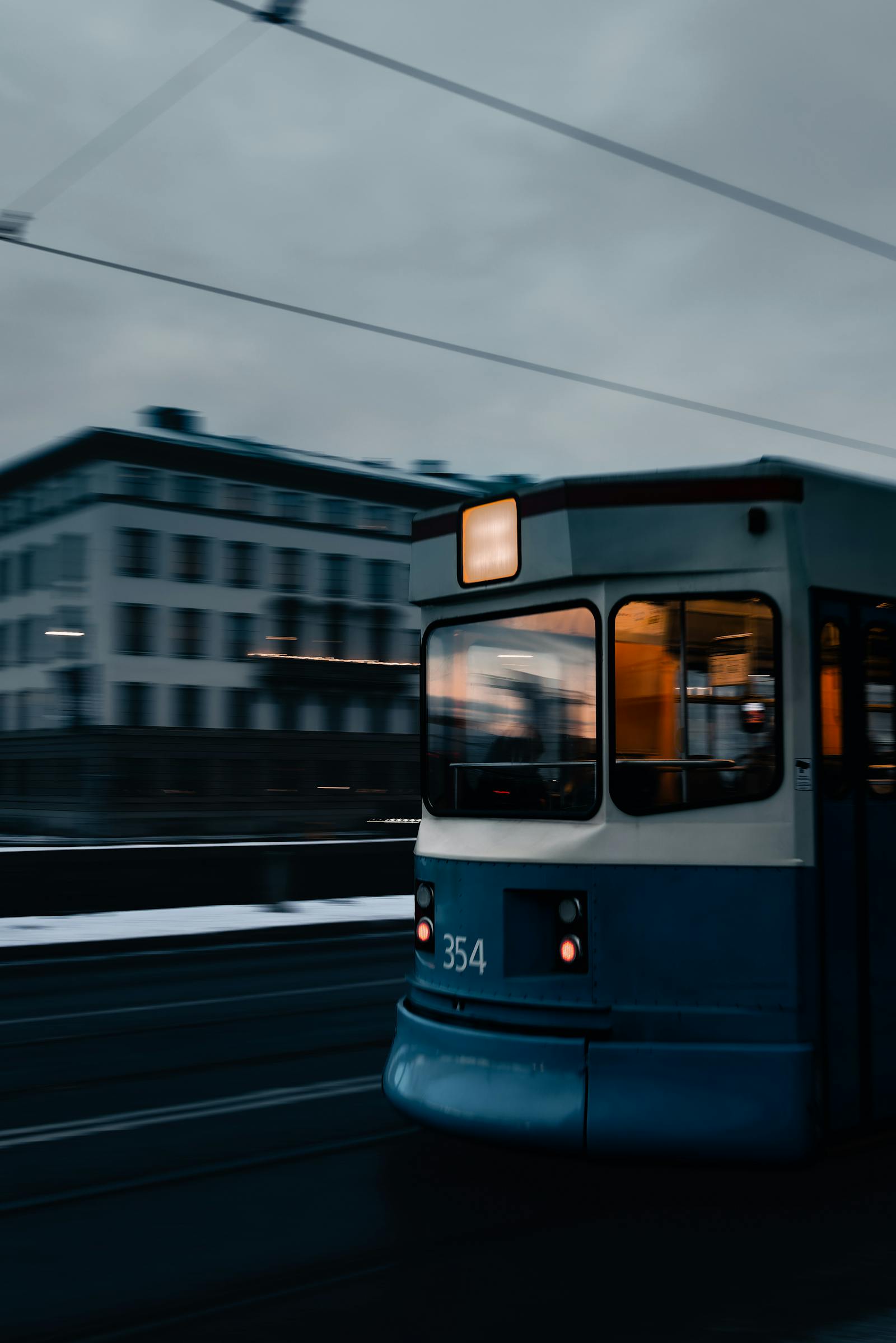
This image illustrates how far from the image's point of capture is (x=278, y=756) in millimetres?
58031

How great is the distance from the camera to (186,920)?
16.1 m

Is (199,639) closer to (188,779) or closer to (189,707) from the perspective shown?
(189,707)

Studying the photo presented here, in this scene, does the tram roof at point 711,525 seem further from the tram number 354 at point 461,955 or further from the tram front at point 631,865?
the tram number 354 at point 461,955

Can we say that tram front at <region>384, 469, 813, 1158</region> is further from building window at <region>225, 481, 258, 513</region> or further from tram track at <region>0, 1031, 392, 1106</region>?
building window at <region>225, 481, 258, 513</region>

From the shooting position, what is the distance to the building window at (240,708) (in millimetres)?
56906

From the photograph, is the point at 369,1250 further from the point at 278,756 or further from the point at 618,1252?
the point at 278,756

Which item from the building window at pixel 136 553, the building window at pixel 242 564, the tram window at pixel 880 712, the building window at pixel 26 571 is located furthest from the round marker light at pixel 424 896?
the building window at pixel 26 571

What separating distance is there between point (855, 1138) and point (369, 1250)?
183 centimetres

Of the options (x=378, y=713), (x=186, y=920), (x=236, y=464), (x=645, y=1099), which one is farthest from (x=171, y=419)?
(x=645, y=1099)

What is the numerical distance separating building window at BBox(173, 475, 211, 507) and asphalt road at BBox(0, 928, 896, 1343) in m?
51.5

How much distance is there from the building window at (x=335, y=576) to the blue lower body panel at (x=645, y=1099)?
56.3 m

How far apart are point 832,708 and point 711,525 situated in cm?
83

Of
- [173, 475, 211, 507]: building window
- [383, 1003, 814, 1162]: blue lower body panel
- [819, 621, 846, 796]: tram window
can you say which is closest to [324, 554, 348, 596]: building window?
[173, 475, 211, 507]: building window

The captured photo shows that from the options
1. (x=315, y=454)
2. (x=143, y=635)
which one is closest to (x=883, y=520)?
(x=143, y=635)
